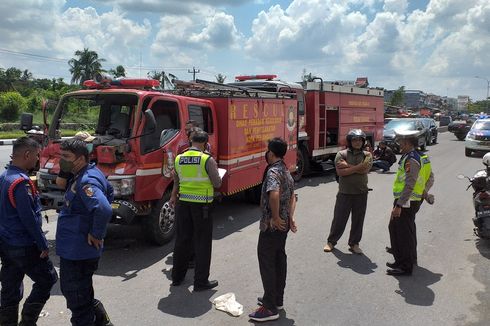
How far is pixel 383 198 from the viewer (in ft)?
33.5

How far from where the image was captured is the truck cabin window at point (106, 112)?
640 centimetres

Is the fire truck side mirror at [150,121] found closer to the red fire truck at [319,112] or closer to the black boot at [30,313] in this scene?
the black boot at [30,313]

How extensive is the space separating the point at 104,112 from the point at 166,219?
6.16ft

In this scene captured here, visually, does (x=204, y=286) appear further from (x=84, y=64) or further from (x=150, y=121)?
(x=84, y=64)

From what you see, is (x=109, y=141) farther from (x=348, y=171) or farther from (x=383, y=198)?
(x=383, y=198)

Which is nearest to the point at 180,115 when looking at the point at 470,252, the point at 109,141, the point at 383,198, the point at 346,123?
the point at 109,141

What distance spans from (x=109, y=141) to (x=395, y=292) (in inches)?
154

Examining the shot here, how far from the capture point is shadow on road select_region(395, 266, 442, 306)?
472 centimetres

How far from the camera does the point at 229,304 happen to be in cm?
449

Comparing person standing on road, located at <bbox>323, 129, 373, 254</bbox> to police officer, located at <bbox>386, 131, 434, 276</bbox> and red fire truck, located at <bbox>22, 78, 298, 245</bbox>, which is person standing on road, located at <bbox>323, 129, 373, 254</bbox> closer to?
police officer, located at <bbox>386, 131, 434, 276</bbox>

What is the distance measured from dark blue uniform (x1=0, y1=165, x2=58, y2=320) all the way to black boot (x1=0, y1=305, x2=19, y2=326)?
0.02m

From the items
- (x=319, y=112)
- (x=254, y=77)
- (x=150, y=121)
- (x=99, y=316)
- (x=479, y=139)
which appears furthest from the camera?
(x=479, y=139)

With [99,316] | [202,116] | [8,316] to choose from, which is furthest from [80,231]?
[202,116]

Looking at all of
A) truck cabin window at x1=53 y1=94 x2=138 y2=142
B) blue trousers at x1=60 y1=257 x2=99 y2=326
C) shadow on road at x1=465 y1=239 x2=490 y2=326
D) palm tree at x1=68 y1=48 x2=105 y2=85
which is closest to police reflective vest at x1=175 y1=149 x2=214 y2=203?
blue trousers at x1=60 y1=257 x2=99 y2=326
